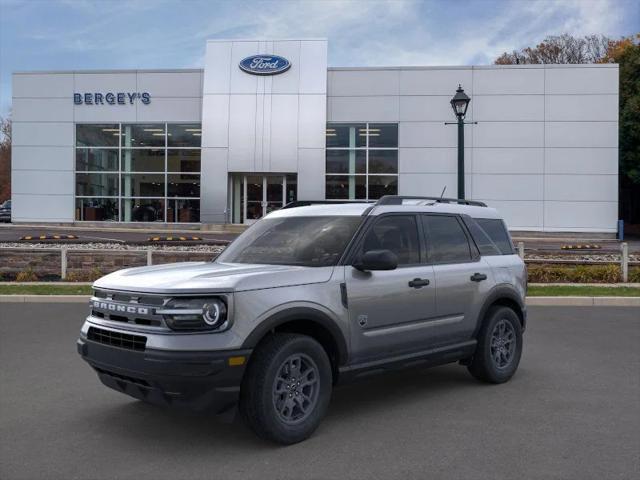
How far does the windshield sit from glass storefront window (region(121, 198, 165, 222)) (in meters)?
27.9

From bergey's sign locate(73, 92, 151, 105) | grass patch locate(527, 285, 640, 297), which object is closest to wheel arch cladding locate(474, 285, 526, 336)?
grass patch locate(527, 285, 640, 297)

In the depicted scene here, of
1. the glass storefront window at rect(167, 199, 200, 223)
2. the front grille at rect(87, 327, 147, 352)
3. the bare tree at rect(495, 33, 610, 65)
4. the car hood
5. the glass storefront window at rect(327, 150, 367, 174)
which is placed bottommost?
the front grille at rect(87, 327, 147, 352)

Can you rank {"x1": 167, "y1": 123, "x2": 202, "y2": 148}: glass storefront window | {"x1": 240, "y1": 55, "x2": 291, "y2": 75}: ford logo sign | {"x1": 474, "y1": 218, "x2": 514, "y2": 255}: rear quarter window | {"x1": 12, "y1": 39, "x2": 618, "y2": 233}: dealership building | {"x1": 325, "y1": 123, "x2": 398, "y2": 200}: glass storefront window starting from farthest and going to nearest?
{"x1": 167, "y1": 123, "x2": 202, "y2": 148}: glass storefront window < {"x1": 325, "y1": 123, "x2": 398, "y2": 200}: glass storefront window < {"x1": 240, "y1": 55, "x2": 291, "y2": 75}: ford logo sign < {"x1": 12, "y1": 39, "x2": 618, "y2": 233}: dealership building < {"x1": 474, "y1": 218, "x2": 514, "y2": 255}: rear quarter window

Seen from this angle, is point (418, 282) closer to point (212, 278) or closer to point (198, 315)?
point (212, 278)

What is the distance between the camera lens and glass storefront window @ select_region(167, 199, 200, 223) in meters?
32.5

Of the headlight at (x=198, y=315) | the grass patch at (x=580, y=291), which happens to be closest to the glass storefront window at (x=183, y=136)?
the grass patch at (x=580, y=291)

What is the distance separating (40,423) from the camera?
16.9 feet

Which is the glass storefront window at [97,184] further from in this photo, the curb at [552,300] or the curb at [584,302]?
the curb at [584,302]

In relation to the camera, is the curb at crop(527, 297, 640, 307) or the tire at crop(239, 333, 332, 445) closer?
the tire at crop(239, 333, 332, 445)

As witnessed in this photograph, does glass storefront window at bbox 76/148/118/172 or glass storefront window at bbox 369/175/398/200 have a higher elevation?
glass storefront window at bbox 76/148/118/172

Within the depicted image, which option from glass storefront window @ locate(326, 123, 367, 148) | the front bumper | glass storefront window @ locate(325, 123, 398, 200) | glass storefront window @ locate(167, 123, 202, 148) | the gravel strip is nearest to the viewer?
the front bumper

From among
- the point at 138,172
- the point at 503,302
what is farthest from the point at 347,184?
the point at 503,302

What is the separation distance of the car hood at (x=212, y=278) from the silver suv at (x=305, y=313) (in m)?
0.01

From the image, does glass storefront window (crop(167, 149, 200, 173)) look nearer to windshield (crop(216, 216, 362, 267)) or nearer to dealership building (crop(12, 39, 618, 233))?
dealership building (crop(12, 39, 618, 233))
